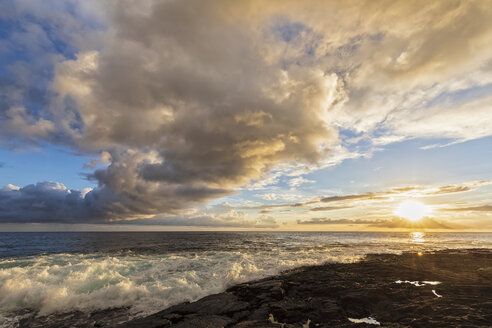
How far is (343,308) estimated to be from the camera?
1052cm

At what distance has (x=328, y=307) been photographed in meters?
10.6

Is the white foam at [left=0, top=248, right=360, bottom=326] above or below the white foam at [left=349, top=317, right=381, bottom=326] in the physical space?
below

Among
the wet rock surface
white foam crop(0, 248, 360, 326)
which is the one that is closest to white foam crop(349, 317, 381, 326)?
the wet rock surface

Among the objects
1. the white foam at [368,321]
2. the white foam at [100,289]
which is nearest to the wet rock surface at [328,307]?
the white foam at [368,321]

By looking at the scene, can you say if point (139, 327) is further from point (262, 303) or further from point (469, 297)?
point (469, 297)

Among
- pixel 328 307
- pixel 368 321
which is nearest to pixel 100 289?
pixel 328 307

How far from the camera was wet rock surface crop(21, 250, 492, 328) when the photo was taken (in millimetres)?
8906

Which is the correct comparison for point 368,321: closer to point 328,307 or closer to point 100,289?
point 328,307

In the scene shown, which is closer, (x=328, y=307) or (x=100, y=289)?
(x=328, y=307)

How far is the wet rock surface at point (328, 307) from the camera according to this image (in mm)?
8906

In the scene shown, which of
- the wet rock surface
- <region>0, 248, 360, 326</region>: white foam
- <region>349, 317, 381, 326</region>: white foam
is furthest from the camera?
<region>0, 248, 360, 326</region>: white foam

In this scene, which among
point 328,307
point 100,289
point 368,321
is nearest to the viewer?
point 368,321

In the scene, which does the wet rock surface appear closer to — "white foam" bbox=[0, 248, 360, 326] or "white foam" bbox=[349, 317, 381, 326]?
"white foam" bbox=[349, 317, 381, 326]

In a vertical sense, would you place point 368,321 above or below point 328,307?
above
